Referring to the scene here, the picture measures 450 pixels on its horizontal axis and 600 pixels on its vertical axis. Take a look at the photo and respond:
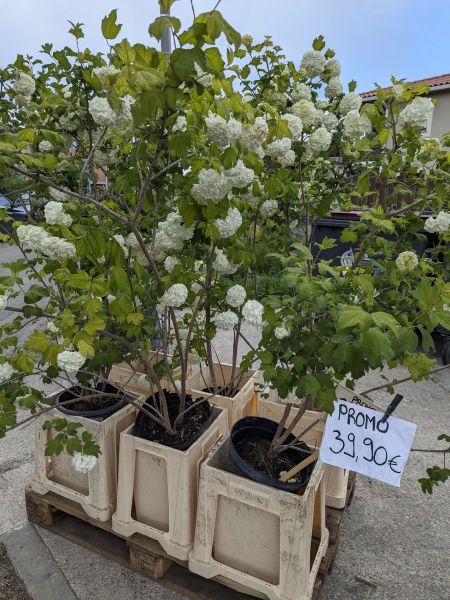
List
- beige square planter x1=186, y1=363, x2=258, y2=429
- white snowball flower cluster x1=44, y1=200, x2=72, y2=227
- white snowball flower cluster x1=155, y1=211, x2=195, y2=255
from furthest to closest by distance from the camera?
1. beige square planter x1=186, y1=363, x2=258, y2=429
2. white snowball flower cluster x1=155, y1=211, x2=195, y2=255
3. white snowball flower cluster x1=44, y1=200, x2=72, y2=227

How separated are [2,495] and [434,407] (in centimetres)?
312

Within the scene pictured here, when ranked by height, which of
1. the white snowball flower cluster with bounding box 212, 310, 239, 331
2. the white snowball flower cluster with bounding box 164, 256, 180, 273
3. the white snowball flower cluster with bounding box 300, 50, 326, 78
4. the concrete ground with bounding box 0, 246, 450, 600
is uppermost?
the white snowball flower cluster with bounding box 300, 50, 326, 78

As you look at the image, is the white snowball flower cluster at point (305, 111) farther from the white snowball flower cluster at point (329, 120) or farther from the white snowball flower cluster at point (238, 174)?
the white snowball flower cluster at point (238, 174)

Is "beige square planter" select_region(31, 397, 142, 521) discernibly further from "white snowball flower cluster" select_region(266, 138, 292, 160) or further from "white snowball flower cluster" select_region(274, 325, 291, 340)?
"white snowball flower cluster" select_region(266, 138, 292, 160)

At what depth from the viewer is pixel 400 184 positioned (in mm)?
1761

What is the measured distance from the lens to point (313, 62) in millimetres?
1919

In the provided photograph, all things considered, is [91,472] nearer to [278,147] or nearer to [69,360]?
[69,360]

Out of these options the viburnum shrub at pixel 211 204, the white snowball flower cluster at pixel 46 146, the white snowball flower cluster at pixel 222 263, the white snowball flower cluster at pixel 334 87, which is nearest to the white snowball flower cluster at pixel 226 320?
the viburnum shrub at pixel 211 204

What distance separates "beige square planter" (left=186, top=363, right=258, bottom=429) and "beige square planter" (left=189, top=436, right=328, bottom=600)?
0.46 metres

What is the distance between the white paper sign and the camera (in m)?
1.39

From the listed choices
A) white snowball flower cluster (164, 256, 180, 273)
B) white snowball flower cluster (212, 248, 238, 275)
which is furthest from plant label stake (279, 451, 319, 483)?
white snowball flower cluster (164, 256, 180, 273)

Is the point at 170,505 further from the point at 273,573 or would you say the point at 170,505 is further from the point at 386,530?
the point at 386,530

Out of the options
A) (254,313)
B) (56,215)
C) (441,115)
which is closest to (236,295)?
(254,313)

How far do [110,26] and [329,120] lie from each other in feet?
3.86
